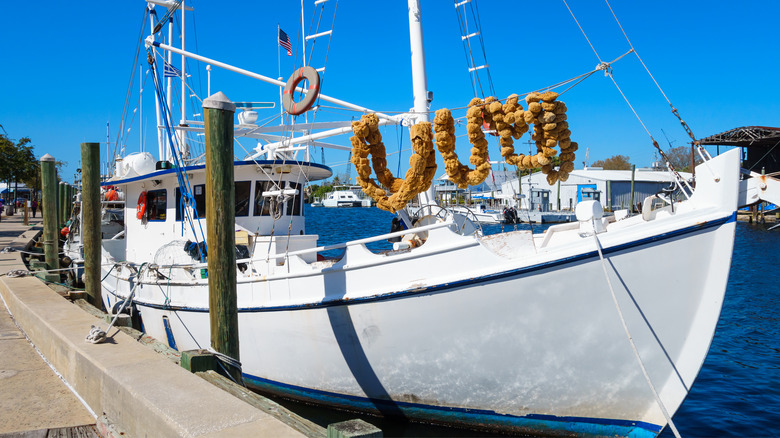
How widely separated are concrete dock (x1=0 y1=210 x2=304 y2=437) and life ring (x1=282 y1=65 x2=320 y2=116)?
130 inches

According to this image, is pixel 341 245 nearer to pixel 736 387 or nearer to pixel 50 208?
pixel 736 387

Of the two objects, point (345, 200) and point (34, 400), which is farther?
point (345, 200)

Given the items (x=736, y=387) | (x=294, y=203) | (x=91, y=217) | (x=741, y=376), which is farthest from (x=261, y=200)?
(x=741, y=376)

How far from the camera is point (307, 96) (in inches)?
277

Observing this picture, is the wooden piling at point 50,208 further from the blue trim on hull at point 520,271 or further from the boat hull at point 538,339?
the blue trim on hull at point 520,271

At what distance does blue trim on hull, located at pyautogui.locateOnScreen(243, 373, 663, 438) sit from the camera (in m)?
6.28

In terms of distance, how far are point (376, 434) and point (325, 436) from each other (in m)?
0.54

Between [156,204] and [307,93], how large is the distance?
5708 mm

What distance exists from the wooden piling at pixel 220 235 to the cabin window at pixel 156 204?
18.7 feet

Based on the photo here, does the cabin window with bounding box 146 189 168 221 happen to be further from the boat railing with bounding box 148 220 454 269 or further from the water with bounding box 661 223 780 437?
the water with bounding box 661 223 780 437

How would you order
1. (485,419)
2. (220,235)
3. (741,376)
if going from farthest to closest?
(741,376) → (485,419) → (220,235)

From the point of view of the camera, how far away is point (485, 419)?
6.77 m

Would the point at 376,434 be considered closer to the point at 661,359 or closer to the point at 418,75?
the point at 661,359

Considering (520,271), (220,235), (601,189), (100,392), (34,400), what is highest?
(601,189)
